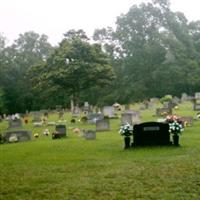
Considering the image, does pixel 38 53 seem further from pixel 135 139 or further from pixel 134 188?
pixel 134 188

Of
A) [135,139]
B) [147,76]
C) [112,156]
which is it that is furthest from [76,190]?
[147,76]

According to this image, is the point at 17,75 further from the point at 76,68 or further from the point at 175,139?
the point at 175,139

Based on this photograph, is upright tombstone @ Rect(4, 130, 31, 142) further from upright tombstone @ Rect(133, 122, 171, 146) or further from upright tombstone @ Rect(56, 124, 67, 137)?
upright tombstone @ Rect(133, 122, 171, 146)

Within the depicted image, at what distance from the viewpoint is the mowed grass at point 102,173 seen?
8.65 metres

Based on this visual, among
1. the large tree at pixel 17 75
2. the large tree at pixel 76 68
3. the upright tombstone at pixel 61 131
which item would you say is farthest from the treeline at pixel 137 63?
the upright tombstone at pixel 61 131

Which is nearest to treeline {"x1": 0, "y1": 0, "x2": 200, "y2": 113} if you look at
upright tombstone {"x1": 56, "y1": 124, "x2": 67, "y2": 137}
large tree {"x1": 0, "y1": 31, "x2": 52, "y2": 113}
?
large tree {"x1": 0, "y1": 31, "x2": 52, "y2": 113}

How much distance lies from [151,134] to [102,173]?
5138 millimetres

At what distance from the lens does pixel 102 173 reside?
10.8 meters

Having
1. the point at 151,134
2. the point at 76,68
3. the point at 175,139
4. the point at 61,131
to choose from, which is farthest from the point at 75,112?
the point at 175,139

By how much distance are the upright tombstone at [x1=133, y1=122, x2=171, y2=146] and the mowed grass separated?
0.58 m

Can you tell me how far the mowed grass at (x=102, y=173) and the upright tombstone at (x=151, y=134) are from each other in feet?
1.91

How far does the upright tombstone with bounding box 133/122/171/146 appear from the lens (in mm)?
15492

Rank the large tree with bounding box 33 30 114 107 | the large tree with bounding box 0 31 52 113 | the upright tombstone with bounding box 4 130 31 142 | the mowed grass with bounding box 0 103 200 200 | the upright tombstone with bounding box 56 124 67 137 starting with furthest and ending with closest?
the large tree with bounding box 0 31 52 113 < the large tree with bounding box 33 30 114 107 < the upright tombstone with bounding box 56 124 67 137 < the upright tombstone with bounding box 4 130 31 142 < the mowed grass with bounding box 0 103 200 200

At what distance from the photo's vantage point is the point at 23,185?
973 centimetres
